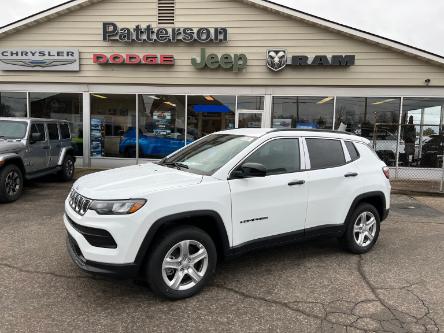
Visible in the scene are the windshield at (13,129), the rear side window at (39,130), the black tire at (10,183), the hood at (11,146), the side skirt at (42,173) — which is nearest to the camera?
the black tire at (10,183)

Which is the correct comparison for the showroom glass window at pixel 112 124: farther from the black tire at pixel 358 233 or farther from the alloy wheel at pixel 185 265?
the alloy wheel at pixel 185 265

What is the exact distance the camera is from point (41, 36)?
1298cm

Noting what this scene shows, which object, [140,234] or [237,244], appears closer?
[140,234]

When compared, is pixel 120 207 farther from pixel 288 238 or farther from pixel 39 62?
pixel 39 62

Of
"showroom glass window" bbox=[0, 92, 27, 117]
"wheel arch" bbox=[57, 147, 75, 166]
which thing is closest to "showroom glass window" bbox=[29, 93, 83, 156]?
"showroom glass window" bbox=[0, 92, 27, 117]

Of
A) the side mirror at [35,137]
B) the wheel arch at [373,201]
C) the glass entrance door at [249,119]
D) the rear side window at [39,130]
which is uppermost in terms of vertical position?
the glass entrance door at [249,119]

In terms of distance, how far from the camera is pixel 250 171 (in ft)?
12.4

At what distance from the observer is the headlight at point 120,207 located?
3.31 m

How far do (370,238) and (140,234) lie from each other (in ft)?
10.9

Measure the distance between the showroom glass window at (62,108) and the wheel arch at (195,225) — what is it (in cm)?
1097

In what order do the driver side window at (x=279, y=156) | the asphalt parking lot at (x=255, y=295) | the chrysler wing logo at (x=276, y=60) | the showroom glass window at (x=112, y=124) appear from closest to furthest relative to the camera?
the asphalt parking lot at (x=255, y=295), the driver side window at (x=279, y=156), the chrysler wing logo at (x=276, y=60), the showroom glass window at (x=112, y=124)

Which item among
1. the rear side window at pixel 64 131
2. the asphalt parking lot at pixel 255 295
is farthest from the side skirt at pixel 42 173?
the asphalt parking lot at pixel 255 295

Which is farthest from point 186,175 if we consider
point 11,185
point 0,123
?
point 0,123

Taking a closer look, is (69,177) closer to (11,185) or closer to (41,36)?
(11,185)
